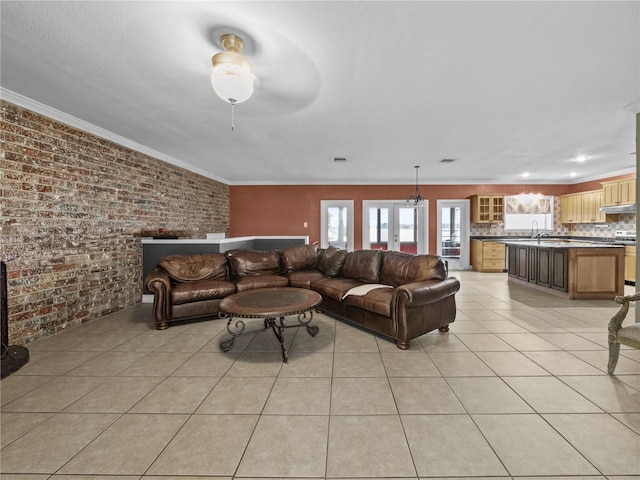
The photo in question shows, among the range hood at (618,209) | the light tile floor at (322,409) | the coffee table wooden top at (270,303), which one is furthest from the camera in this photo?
the range hood at (618,209)

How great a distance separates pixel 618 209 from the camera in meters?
5.84

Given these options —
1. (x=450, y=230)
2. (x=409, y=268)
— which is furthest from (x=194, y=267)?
(x=450, y=230)

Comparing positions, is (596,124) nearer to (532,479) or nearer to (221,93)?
(532,479)

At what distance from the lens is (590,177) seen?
6965 millimetres

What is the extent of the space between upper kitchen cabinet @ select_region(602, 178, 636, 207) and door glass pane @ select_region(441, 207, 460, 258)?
10.1ft

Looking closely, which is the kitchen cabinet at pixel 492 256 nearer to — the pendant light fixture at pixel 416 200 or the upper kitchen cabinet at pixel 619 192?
the pendant light fixture at pixel 416 200

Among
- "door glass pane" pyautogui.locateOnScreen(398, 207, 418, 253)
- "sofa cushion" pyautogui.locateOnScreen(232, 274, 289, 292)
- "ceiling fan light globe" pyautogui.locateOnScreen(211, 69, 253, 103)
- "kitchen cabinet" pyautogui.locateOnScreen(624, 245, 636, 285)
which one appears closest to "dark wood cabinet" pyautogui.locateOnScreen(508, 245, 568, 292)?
"kitchen cabinet" pyautogui.locateOnScreen(624, 245, 636, 285)

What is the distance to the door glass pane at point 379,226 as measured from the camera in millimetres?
7801

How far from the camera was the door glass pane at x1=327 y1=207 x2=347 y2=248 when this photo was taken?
7.83 metres

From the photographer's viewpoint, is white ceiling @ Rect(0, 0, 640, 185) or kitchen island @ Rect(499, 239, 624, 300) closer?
white ceiling @ Rect(0, 0, 640, 185)

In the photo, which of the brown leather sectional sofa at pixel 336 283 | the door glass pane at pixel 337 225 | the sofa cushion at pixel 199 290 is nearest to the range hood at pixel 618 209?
the brown leather sectional sofa at pixel 336 283

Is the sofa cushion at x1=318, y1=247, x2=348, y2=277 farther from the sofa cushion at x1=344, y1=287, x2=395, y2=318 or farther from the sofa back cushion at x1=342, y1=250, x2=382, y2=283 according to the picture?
A: the sofa cushion at x1=344, y1=287, x2=395, y2=318

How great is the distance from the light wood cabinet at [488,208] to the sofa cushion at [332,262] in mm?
5239

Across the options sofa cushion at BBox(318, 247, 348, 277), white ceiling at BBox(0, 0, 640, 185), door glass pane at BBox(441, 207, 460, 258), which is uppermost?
white ceiling at BBox(0, 0, 640, 185)
